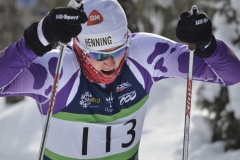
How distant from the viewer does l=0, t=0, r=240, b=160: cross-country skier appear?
123 inches

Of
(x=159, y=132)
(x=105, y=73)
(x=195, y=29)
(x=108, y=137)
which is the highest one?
(x=195, y=29)

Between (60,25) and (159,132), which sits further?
(159,132)

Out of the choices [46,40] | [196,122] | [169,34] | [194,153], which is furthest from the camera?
[169,34]

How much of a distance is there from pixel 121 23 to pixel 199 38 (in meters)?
0.52

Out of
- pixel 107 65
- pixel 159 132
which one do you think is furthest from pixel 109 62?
pixel 159 132

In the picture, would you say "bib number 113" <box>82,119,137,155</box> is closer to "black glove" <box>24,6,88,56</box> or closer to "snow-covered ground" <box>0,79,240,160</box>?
"black glove" <box>24,6,88,56</box>

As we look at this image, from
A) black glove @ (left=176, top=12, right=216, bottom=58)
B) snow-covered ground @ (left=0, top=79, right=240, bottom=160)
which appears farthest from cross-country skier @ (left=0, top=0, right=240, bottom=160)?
snow-covered ground @ (left=0, top=79, right=240, bottom=160)

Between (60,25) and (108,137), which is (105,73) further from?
(60,25)

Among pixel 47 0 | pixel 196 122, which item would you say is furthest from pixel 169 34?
pixel 196 122

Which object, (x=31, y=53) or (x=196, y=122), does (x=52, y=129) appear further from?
(x=196, y=122)

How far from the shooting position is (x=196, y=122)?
23.1 feet

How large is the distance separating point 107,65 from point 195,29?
0.60 m

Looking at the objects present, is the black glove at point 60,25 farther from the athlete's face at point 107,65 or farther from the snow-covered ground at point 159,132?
the snow-covered ground at point 159,132

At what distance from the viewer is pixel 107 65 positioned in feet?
10.8
